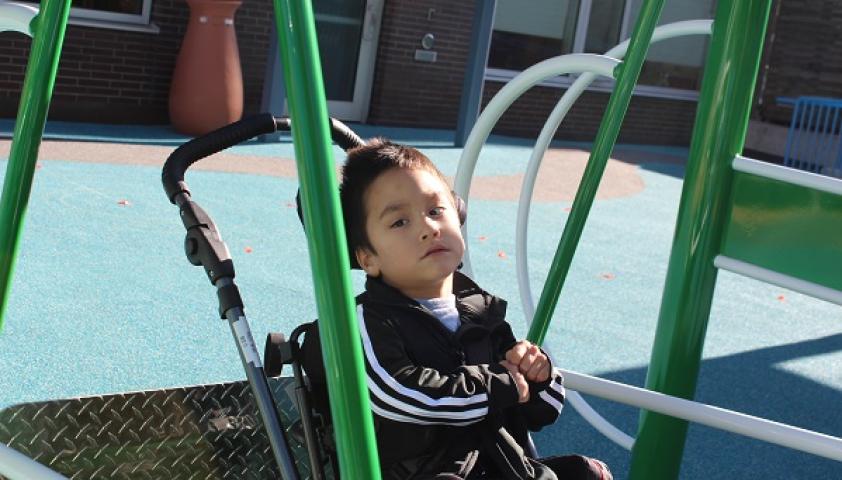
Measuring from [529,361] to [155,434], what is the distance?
2.53 ft

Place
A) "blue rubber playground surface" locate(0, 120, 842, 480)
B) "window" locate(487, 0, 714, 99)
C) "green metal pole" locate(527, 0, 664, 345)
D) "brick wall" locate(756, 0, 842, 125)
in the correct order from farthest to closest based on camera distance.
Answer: "brick wall" locate(756, 0, 842, 125) < "window" locate(487, 0, 714, 99) < "blue rubber playground surface" locate(0, 120, 842, 480) < "green metal pole" locate(527, 0, 664, 345)

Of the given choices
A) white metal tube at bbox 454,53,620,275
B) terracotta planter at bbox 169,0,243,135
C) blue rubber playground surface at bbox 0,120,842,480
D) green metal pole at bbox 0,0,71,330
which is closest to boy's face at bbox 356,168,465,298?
green metal pole at bbox 0,0,71,330

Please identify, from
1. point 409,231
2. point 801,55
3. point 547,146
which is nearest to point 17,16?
point 409,231

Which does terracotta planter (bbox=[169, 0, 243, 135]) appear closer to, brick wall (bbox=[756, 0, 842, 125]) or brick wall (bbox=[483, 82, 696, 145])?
brick wall (bbox=[483, 82, 696, 145])

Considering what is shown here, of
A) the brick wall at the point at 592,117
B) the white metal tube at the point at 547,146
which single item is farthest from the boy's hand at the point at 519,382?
the brick wall at the point at 592,117

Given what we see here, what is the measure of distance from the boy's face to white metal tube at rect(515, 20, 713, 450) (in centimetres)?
119

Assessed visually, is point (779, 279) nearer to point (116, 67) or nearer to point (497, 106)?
point (497, 106)

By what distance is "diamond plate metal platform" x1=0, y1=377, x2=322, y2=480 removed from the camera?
216 centimetres

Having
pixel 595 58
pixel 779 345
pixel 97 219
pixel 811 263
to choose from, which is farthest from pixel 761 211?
pixel 97 219

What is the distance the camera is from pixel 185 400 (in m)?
2.29

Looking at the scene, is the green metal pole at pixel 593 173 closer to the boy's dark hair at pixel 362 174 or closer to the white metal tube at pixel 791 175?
the white metal tube at pixel 791 175

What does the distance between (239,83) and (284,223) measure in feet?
10.9

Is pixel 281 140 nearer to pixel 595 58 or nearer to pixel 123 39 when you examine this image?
pixel 123 39

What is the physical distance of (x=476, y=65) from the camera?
1089 cm
